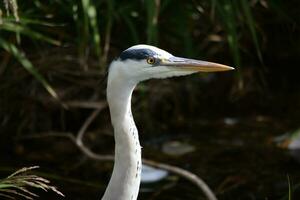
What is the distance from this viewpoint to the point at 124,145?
A: 2.58 metres

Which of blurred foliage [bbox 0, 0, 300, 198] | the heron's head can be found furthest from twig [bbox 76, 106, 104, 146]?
the heron's head

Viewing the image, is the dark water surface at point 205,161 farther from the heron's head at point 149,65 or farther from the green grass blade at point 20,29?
the heron's head at point 149,65

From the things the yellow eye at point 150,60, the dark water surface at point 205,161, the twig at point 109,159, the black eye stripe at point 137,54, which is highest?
the black eye stripe at point 137,54

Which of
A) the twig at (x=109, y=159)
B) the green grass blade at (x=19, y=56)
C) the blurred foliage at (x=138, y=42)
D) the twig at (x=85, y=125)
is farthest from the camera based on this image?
the twig at (x=85, y=125)

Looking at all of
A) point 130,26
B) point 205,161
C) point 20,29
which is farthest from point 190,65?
point 205,161

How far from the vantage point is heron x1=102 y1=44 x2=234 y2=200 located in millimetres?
2492

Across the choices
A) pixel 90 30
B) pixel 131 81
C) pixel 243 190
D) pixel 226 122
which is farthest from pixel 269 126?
pixel 131 81

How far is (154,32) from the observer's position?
11.3ft

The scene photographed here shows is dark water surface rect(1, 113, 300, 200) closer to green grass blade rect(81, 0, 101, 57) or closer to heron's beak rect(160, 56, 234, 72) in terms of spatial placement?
green grass blade rect(81, 0, 101, 57)

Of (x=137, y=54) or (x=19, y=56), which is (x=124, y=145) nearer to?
(x=137, y=54)

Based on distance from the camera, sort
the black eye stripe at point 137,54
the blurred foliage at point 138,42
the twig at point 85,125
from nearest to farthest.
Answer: the black eye stripe at point 137,54
the blurred foliage at point 138,42
the twig at point 85,125

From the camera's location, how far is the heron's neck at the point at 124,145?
8.26 feet

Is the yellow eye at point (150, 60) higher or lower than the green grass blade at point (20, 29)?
higher

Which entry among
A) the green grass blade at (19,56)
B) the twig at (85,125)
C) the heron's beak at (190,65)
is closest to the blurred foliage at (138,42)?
the green grass blade at (19,56)
